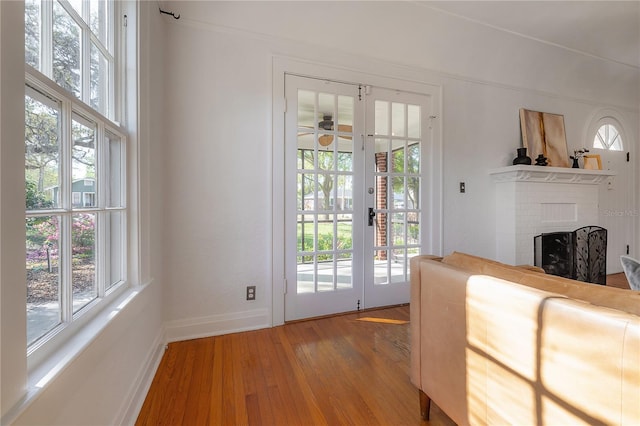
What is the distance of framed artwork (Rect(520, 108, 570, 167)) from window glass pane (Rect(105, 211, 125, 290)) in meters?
4.10

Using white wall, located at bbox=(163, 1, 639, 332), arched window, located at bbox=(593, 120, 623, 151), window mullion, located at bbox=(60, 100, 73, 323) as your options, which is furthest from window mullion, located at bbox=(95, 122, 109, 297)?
arched window, located at bbox=(593, 120, 623, 151)

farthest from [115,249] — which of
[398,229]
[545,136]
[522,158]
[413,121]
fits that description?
[545,136]

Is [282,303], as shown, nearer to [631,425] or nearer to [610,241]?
[631,425]

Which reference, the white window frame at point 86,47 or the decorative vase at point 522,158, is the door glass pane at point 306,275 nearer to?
the white window frame at point 86,47

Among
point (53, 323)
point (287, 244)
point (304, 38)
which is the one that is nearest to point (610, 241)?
point (287, 244)

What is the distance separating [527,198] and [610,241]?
6.66ft

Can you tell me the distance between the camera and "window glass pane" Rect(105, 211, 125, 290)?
128 centimetres

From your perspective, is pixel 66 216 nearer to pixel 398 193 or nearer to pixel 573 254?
pixel 398 193

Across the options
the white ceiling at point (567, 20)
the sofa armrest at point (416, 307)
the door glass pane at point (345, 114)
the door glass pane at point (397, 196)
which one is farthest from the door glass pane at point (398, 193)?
the white ceiling at point (567, 20)

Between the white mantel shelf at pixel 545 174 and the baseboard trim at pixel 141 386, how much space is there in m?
3.65

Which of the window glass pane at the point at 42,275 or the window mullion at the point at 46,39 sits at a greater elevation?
the window mullion at the point at 46,39

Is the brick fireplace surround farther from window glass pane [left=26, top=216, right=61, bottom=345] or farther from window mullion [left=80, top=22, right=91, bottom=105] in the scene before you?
window glass pane [left=26, top=216, right=61, bottom=345]

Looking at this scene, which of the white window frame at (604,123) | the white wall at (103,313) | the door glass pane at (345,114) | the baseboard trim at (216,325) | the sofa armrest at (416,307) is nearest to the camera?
the white wall at (103,313)

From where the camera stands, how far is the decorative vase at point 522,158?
314cm
